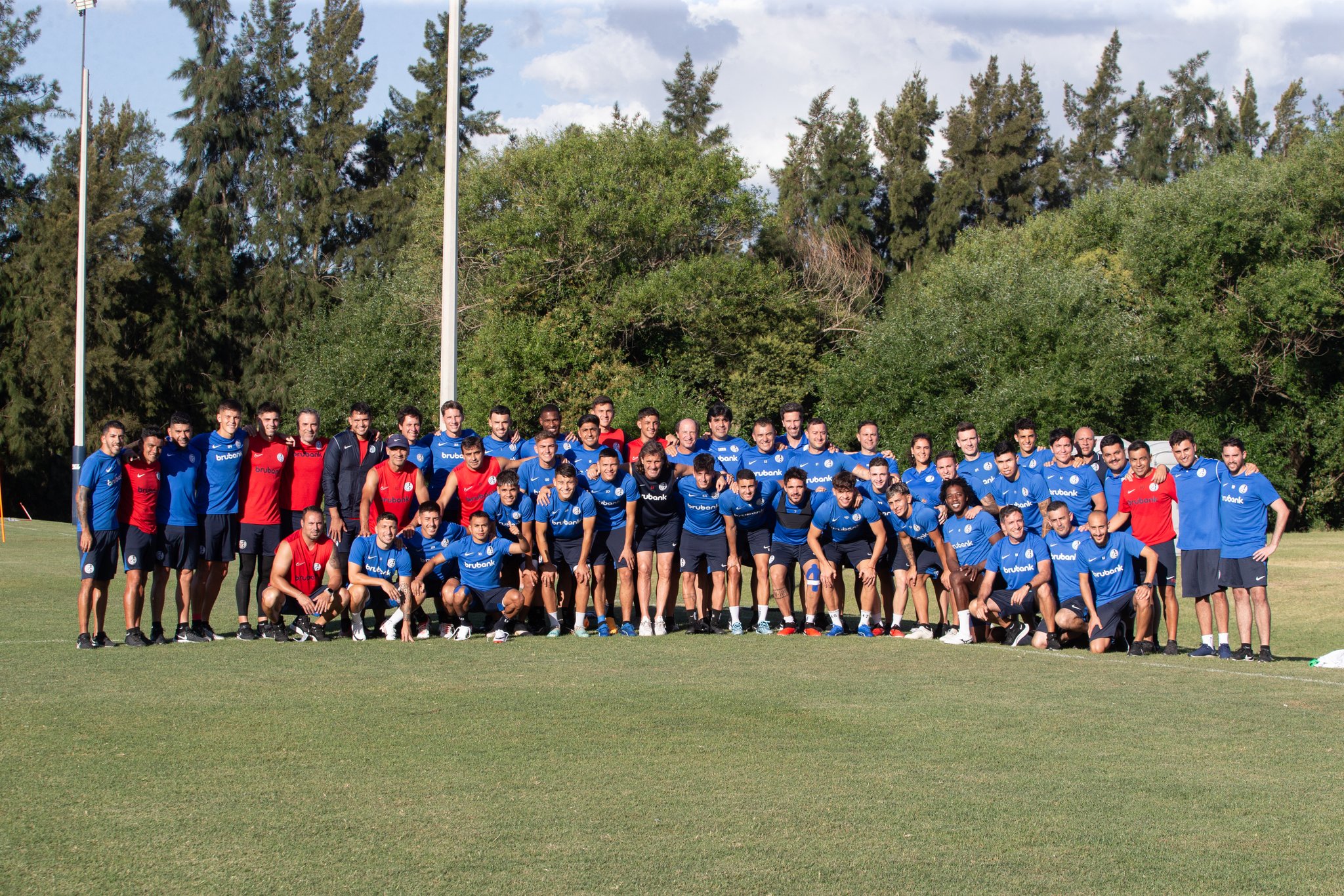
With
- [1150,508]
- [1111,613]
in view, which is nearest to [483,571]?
[1111,613]

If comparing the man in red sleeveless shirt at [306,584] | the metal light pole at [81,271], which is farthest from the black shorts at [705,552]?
the metal light pole at [81,271]

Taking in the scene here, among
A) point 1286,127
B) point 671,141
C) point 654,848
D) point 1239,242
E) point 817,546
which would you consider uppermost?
point 1286,127

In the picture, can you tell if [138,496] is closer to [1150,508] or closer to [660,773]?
[660,773]

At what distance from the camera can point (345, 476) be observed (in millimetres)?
10461

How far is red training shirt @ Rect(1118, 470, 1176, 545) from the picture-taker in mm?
10297

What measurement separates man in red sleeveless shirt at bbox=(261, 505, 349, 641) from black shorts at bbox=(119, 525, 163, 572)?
100 centimetres

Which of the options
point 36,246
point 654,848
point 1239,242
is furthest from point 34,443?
point 654,848

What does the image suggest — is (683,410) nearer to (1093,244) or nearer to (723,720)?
(1093,244)

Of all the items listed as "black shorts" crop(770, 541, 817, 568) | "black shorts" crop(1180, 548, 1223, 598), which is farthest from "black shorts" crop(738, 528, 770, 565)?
"black shorts" crop(1180, 548, 1223, 598)

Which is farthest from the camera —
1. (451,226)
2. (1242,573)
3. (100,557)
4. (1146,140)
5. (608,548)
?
(1146,140)

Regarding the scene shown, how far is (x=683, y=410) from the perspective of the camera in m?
33.8

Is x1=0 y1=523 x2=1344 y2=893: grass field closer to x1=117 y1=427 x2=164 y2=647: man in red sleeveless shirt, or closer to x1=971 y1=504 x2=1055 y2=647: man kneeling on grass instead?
x1=117 y1=427 x2=164 y2=647: man in red sleeveless shirt

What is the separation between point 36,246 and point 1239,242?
3953 centimetres

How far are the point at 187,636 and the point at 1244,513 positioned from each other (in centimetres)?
856
